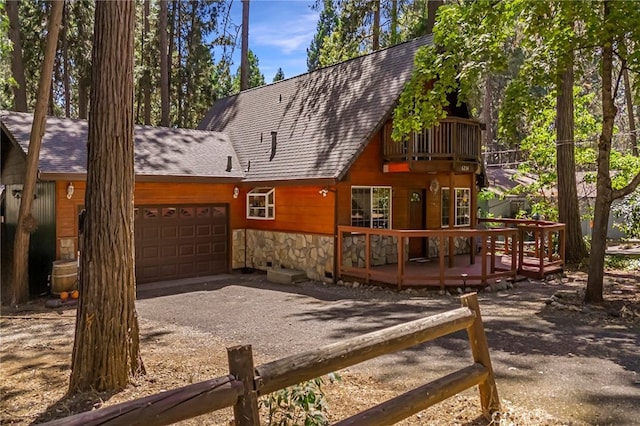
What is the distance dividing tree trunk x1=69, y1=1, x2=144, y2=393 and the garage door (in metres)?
7.87

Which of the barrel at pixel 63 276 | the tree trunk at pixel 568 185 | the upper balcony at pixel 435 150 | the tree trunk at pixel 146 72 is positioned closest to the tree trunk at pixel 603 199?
the upper balcony at pixel 435 150

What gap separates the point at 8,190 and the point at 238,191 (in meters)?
6.21

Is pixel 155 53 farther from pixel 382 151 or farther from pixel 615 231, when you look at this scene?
pixel 615 231

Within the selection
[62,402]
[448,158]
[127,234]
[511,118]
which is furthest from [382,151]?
[62,402]

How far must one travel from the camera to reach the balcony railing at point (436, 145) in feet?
40.3

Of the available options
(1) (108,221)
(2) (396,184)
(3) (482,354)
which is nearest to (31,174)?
(1) (108,221)

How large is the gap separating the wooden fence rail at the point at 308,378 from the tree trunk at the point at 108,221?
8.37ft

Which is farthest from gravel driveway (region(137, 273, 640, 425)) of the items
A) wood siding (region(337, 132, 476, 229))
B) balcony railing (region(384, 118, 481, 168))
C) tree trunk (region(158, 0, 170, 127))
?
tree trunk (region(158, 0, 170, 127))

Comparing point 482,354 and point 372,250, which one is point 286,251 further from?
point 482,354

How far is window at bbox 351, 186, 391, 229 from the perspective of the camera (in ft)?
41.6

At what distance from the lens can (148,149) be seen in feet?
44.1

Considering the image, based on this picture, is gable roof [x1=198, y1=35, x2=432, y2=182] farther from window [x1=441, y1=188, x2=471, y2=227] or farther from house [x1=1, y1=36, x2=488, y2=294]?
window [x1=441, y1=188, x2=471, y2=227]

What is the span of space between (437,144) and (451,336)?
6.90 m

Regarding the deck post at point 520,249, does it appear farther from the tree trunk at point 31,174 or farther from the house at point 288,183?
the tree trunk at point 31,174
